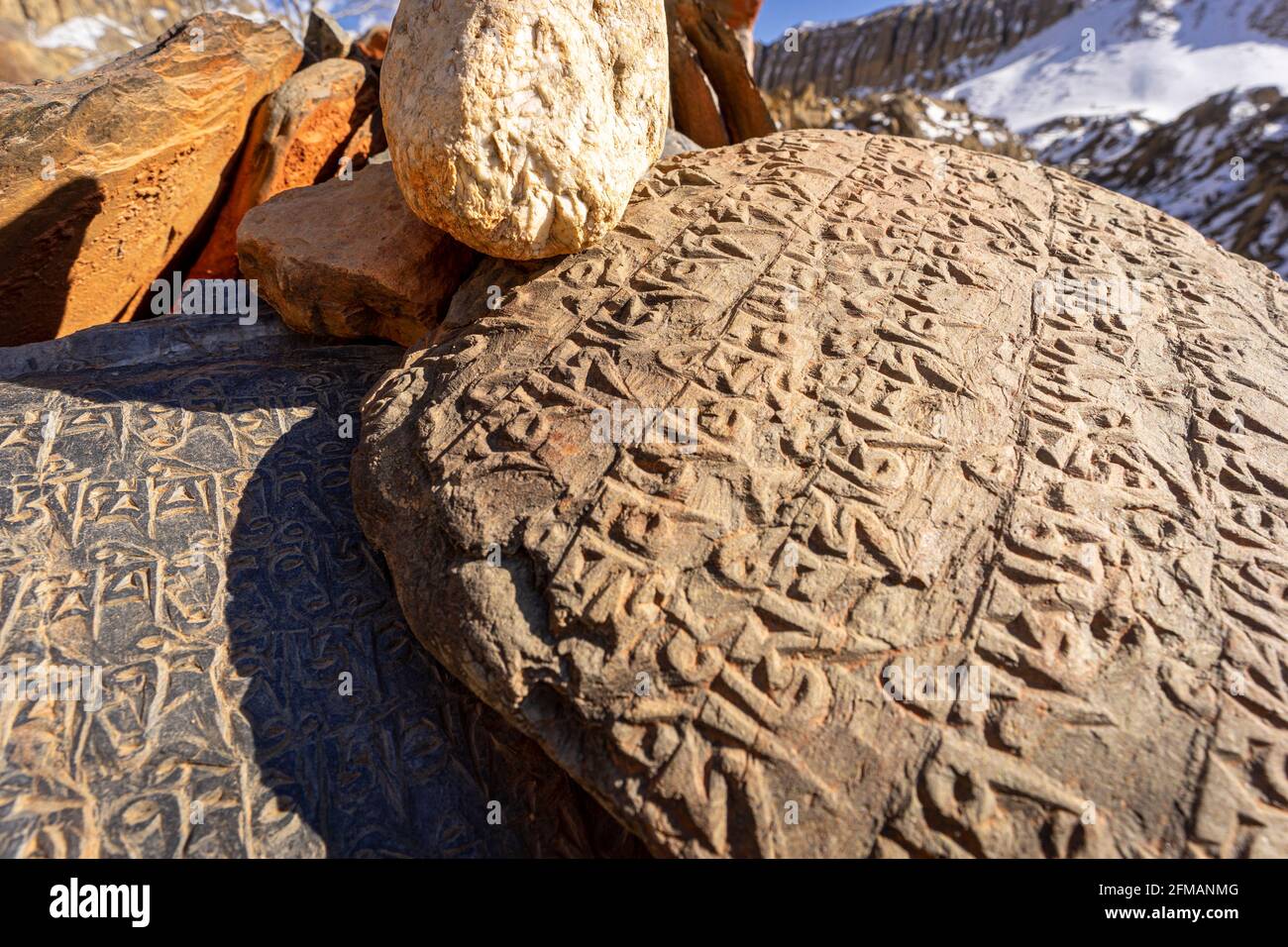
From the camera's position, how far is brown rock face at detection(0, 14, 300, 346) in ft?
9.63

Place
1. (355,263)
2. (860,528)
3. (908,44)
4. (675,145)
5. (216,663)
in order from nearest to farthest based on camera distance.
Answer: (860,528) → (216,663) → (355,263) → (675,145) → (908,44)

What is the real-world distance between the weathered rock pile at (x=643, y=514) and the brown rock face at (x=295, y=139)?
0.70 metres

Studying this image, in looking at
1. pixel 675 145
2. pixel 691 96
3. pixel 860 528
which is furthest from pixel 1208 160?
pixel 860 528

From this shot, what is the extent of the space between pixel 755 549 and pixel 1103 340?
52.1 inches

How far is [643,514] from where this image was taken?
1.86 meters

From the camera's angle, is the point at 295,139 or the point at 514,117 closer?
the point at 514,117

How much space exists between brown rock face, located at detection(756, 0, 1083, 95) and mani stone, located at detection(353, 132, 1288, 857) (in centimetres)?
839

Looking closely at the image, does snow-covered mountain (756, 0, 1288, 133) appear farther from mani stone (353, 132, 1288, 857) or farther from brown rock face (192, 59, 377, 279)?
mani stone (353, 132, 1288, 857)

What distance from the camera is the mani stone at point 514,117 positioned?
6.84 ft

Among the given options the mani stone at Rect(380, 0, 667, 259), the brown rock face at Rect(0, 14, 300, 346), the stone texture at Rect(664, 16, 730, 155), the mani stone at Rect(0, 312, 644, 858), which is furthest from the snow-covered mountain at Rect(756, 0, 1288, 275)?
the mani stone at Rect(0, 312, 644, 858)

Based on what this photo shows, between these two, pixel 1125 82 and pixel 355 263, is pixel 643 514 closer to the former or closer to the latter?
pixel 355 263

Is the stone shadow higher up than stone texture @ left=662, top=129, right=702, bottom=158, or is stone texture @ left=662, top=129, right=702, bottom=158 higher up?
stone texture @ left=662, top=129, right=702, bottom=158

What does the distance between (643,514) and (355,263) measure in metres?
1.50
